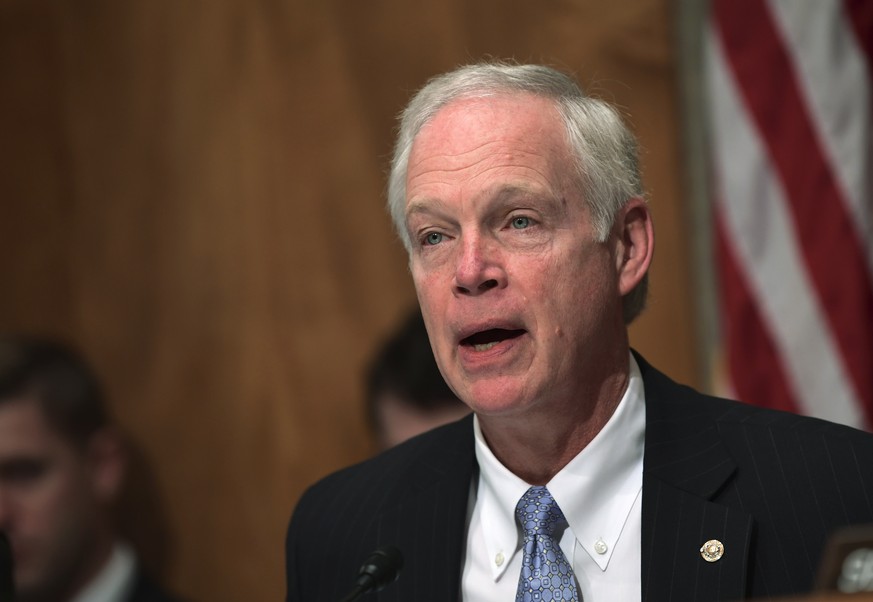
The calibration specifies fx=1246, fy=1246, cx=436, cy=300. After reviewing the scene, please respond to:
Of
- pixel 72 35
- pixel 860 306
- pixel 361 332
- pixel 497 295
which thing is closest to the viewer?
pixel 497 295

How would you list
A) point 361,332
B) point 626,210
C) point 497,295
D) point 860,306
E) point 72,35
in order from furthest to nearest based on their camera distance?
1. point 72,35
2. point 361,332
3. point 860,306
4. point 626,210
5. point 497,295

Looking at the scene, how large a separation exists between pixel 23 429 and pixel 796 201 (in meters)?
2.74

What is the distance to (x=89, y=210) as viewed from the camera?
208 inches

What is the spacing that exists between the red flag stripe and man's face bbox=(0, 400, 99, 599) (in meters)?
2.39

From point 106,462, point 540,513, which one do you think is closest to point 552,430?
point 540,513

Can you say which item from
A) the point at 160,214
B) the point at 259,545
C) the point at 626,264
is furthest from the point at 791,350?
the point at 160,214

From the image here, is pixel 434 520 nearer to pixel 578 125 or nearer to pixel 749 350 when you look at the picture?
pixel 578 125

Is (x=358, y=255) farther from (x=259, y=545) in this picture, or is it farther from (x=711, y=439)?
(x=711, y=439)

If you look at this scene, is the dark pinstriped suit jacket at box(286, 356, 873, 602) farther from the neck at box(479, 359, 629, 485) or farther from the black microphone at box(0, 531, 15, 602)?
the black microphone at box(0, 531, 15, 602)

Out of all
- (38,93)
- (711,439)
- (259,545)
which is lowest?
(259,545)

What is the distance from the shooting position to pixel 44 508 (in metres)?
4.46

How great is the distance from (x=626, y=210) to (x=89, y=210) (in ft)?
11.1

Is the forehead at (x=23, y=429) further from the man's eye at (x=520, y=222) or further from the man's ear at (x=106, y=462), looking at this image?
the man's eye at (x=520, y=222)

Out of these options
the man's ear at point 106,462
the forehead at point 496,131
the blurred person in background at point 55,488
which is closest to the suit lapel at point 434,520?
the forehead at point 496,131
